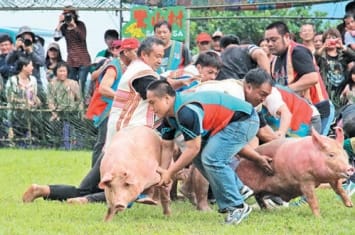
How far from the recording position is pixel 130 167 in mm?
8562

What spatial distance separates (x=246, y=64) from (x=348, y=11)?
4.97m

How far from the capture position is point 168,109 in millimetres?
8461

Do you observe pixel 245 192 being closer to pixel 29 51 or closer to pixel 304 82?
pixel 304 82

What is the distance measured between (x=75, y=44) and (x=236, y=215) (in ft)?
28.8

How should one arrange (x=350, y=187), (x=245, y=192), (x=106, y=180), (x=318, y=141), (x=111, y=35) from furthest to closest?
(x=111, y=35) < (x=350, y=187) < (x=245, y=192) < (x=318, y=141) < (x=106, y=180)

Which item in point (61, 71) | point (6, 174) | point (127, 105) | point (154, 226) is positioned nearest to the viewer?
point (154, 226)

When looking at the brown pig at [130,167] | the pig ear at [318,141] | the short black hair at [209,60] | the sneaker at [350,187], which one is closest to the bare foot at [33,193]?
the brown pig at [130,167]

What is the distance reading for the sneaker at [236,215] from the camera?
28.1ft

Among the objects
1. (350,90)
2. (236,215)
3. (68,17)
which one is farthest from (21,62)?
(236,215)

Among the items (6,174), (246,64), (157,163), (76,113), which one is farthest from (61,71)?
(157,163)

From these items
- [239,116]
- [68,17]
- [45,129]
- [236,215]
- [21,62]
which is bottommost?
[45,129]

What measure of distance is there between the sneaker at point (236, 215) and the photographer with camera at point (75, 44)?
327 inches

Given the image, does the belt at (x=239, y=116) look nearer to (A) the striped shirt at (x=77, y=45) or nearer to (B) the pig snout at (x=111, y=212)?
(B) the pig snout at (x=111, y=212)

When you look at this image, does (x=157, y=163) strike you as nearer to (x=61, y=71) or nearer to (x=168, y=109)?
(x=168, y=109)
